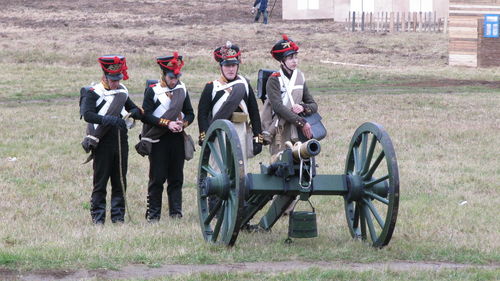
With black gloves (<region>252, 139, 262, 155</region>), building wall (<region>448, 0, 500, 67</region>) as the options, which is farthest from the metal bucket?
building wall (<region>448, 0, 500, 67</region>)

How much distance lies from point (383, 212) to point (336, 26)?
34.4 meters

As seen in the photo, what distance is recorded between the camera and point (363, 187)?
8.73 metres

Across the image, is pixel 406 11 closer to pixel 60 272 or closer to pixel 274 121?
pixel 274 121

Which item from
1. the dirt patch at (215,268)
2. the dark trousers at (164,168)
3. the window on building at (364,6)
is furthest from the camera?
the window on building at (364,6)

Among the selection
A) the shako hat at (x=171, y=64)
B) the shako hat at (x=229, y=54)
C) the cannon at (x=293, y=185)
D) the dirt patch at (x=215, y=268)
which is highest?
the shako hat at (x=229, y=54)

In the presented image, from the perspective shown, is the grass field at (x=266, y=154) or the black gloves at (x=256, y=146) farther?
the black gloves at (x=256, y=146)

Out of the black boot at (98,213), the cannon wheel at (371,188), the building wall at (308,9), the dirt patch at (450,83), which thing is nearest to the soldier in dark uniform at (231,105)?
the black boot at (98,213)

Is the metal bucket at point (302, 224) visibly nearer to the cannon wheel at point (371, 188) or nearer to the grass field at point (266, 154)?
the grass field at point (266, 154)

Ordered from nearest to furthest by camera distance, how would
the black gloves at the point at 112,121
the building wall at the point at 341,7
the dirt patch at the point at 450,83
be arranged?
1. the black gloves at the point at 112,121
2. the dirt patch at the point at 450,83
3. the building wall at the point at 341,7

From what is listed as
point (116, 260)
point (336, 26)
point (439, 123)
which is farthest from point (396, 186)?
point (336, 26)

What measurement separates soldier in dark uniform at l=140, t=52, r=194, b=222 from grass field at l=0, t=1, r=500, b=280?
393 millimetres

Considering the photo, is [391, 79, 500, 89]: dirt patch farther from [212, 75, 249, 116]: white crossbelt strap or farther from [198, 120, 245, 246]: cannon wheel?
[198, 120, 245, 246]: cannon wheel

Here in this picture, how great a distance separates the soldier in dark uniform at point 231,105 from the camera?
1026 cm

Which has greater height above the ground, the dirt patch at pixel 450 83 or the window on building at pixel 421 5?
the window on building at pixel 421 5
